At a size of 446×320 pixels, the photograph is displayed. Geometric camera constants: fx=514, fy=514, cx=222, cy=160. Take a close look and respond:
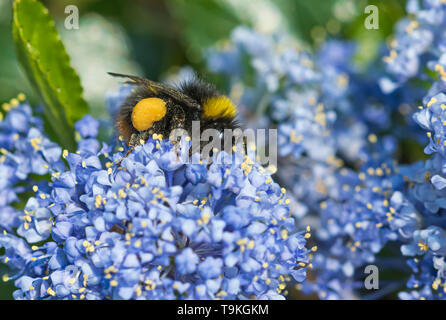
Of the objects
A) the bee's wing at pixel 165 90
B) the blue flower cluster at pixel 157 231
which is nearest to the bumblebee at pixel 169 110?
the bee's wing at pixel 165 90

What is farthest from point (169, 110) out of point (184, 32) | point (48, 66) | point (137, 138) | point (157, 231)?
point (184, 32)

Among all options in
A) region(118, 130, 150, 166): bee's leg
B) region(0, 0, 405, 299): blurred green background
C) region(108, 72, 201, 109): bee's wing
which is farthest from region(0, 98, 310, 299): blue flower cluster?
region(0, 0, 405, 299): blurred green background

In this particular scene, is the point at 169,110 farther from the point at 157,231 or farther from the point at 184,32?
the point at 184,32

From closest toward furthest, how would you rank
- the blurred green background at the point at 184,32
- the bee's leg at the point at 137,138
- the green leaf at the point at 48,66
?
the bee's leg at the point at 137,138
the green leaf at the point at 48,66
the blurred green background at the point at 184,32

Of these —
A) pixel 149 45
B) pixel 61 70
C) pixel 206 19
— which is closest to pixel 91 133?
pixel 61 70

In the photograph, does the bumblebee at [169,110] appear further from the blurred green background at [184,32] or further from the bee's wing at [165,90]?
the blurred green background at [184,32]
